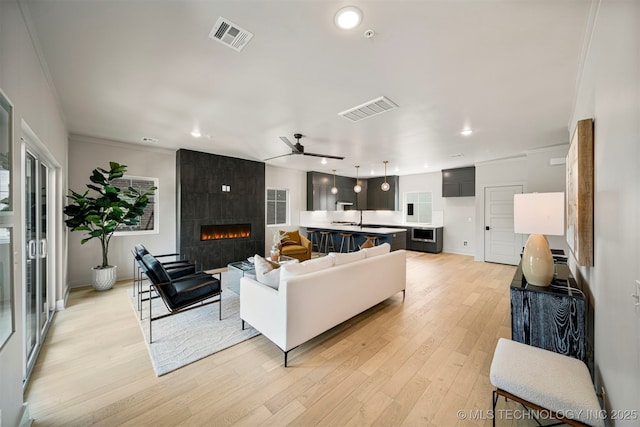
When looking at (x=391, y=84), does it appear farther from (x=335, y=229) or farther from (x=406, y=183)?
(x=406, y=183)

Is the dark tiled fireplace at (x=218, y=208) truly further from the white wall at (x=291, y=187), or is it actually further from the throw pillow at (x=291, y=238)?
the throw pillow at (x=291, y=238)

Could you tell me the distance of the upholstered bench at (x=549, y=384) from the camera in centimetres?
125

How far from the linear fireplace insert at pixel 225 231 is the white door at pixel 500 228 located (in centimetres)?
641

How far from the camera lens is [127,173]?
498cm

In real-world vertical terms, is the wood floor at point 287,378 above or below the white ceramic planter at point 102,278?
below

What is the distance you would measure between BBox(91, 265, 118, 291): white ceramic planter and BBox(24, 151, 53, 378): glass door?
3.73 ft

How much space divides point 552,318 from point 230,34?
11.1 ft

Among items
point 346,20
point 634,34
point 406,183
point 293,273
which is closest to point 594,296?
point 634,34

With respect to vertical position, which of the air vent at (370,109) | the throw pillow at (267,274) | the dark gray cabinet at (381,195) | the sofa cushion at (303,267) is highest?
the air vent at (370,109)

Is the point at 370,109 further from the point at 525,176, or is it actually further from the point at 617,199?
the point at 525,176

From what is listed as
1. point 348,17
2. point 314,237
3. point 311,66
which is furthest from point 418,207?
point 348,17

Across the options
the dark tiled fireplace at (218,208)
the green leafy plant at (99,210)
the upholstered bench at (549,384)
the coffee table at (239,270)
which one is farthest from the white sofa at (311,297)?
the dark tiled fireplace at (218,208)

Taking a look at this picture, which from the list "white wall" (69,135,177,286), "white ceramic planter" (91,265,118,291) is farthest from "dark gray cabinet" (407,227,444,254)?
"white ceramic planter" (91,265,118,291)

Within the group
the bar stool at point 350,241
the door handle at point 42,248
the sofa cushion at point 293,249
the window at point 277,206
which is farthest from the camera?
the window at point 277,206
